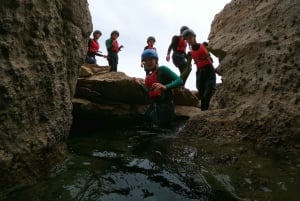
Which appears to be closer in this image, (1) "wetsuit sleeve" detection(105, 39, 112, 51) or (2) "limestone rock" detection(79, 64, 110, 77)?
(2) "limestone rock" detection(79, 64, 110, 77)

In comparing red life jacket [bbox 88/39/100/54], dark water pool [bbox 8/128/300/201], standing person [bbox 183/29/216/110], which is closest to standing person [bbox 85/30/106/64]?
red life jacket [bbox 88/39/100/54]

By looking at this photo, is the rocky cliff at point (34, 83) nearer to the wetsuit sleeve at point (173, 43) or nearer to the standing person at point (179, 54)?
the wetsuit sleeve at point (173, 43)

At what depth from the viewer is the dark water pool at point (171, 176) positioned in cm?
451

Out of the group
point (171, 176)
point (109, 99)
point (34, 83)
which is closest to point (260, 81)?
point (171, 176)

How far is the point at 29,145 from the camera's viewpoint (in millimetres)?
4613

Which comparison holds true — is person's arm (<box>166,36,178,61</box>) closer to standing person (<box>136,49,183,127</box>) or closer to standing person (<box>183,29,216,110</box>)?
standing person (<box>183,29,216,110</box>)

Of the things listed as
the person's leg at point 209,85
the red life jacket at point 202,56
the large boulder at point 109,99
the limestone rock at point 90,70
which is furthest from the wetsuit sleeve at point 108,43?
the person's leg at point 209,85

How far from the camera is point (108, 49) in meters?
17.8

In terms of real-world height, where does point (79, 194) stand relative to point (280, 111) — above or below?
below

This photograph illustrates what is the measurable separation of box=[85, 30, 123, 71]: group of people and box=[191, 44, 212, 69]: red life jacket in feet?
23.8

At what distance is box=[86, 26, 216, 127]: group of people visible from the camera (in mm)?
8758

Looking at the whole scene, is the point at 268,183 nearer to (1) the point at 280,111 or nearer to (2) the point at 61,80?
(1) the point at 280,111

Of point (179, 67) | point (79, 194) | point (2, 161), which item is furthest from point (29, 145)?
point (179, 67)

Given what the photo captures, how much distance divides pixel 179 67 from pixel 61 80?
9.49 metres
